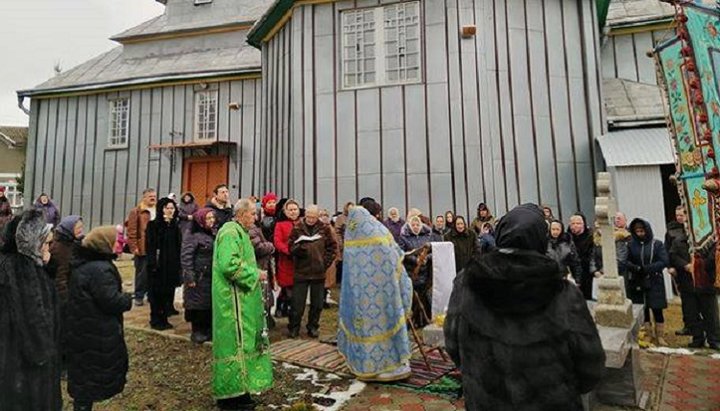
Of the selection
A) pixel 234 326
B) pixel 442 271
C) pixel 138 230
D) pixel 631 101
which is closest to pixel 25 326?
A: pixel 234 326

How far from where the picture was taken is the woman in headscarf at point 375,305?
14.8 feet

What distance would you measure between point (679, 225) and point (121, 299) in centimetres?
649

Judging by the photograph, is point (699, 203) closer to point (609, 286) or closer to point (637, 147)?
point (609, 286)

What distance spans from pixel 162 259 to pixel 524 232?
5119mm

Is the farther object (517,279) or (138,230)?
(138,230)

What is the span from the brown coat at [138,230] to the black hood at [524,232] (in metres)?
5.95

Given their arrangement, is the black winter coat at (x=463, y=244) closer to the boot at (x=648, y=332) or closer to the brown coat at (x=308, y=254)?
the brown coat at (x=308, y=254)

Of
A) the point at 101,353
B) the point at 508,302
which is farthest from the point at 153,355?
the point at 508,302

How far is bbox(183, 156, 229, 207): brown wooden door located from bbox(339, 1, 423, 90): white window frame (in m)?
5.90

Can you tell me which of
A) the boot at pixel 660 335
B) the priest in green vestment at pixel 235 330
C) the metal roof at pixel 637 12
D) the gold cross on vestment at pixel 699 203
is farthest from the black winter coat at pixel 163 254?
the metal roof at pixel 637 12

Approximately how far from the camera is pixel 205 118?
14.2 metres

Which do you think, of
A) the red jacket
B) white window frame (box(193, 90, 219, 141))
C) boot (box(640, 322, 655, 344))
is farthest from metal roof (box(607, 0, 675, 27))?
white window frame (box(193, 90, 219, 141))

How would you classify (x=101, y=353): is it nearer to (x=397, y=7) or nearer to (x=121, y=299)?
(x=121, y=299)

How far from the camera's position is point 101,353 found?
3.41m
